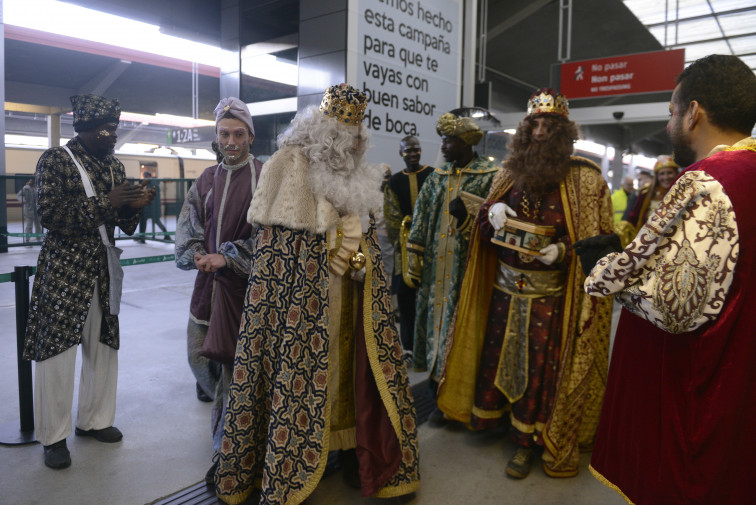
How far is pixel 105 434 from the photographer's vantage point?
9.90 feet

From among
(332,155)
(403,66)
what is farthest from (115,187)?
(403,66)

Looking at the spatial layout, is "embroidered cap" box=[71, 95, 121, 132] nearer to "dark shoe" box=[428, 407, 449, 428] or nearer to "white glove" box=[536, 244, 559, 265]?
"white glove" box=[536, 244, 559, 265]

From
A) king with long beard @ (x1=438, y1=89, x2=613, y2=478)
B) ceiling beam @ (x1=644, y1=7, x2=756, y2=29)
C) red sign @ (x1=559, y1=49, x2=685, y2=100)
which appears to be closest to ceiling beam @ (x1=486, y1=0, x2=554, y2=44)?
ceiling beam @ (x1=644, y1=7, x2=756, y2=29)

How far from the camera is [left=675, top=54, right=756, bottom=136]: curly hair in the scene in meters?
1.55

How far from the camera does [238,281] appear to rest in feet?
8.71

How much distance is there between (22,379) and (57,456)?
22.2 inches

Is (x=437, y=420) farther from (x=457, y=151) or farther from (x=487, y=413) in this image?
(x=457, y=151)

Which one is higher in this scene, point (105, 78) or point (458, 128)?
point (105, 78)

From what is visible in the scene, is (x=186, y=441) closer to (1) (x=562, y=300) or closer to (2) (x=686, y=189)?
(1) (x=562, y=300)

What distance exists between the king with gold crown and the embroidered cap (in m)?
1.08

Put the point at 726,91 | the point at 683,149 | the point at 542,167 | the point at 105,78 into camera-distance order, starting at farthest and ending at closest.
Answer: the point at 105,78
the point at 542,167
the point at 683,149
the point at 726,91

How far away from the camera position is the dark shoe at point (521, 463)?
2811 mm

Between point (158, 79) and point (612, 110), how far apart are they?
214 inches

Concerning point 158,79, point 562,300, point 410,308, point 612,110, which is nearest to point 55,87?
point 158,79
